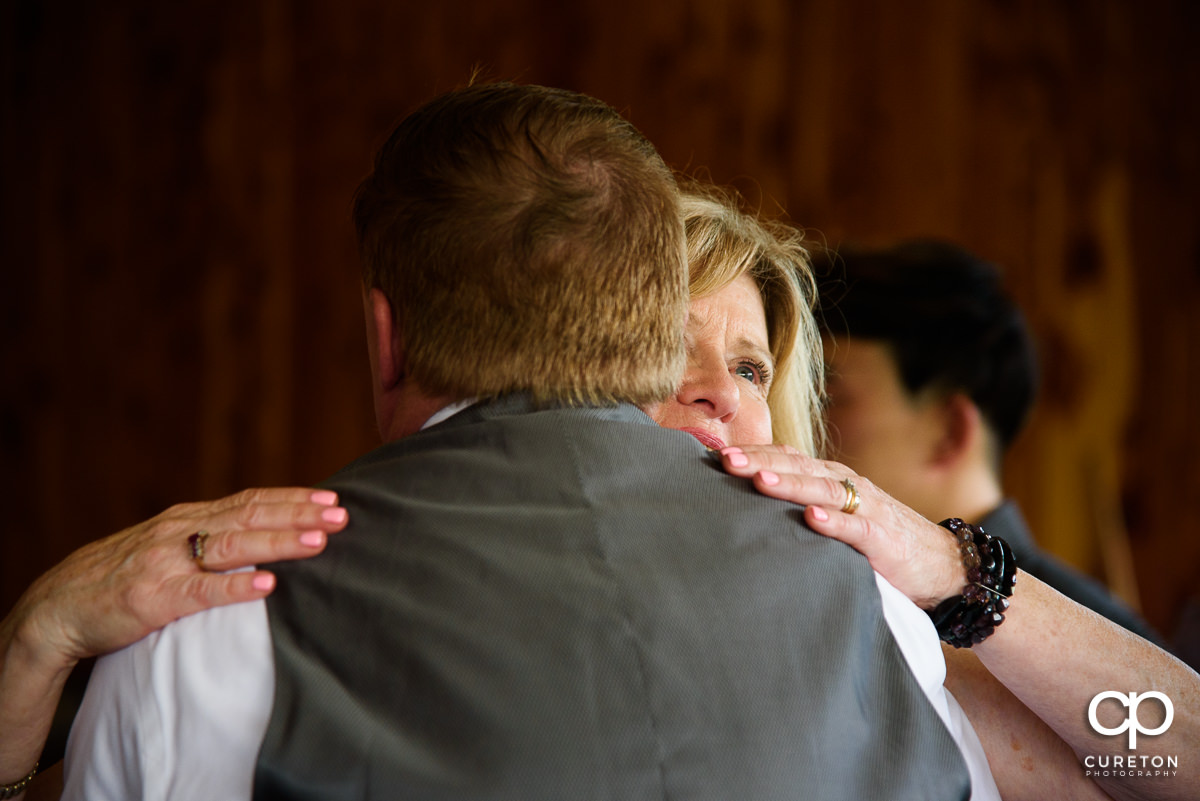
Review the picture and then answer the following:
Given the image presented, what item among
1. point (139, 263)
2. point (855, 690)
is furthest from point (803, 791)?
point (139, 263)

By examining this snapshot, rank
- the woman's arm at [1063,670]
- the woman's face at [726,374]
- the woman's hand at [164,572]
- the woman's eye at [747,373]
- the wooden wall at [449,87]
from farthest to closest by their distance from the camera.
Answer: the wooden wall at [449,87] < the woman's eye at [747,373] < the woman's face at [726,374] < the woman's arm at [1063,670] < the woman's hand at [164,572]

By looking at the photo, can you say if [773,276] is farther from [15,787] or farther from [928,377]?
[15,787]

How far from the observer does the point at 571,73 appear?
379 centimetres

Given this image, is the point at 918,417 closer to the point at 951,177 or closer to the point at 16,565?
the point at 951,177

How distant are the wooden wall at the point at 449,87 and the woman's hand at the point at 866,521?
252 cm

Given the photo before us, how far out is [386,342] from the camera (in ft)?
3.26

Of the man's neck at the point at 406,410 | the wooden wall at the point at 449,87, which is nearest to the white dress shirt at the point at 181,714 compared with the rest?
the man's neck at the point at 406,410

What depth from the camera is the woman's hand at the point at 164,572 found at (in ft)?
2.95

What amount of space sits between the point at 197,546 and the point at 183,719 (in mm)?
178

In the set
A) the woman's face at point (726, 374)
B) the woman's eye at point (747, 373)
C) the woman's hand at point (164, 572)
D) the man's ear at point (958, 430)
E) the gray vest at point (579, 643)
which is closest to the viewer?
the gray vest at point (579, 643)

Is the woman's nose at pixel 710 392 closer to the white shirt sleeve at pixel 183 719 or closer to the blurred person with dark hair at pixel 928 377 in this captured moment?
the white shirt sleeve at pixel 183 719

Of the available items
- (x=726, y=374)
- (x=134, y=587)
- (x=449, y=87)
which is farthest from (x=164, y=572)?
(x=449, y=87)

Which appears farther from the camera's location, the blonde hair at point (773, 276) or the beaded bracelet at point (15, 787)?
the blonde hair at point (773, 276)

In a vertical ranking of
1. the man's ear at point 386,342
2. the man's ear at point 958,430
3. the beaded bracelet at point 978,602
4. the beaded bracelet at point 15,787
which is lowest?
the beaded bracelet at point 15,787
